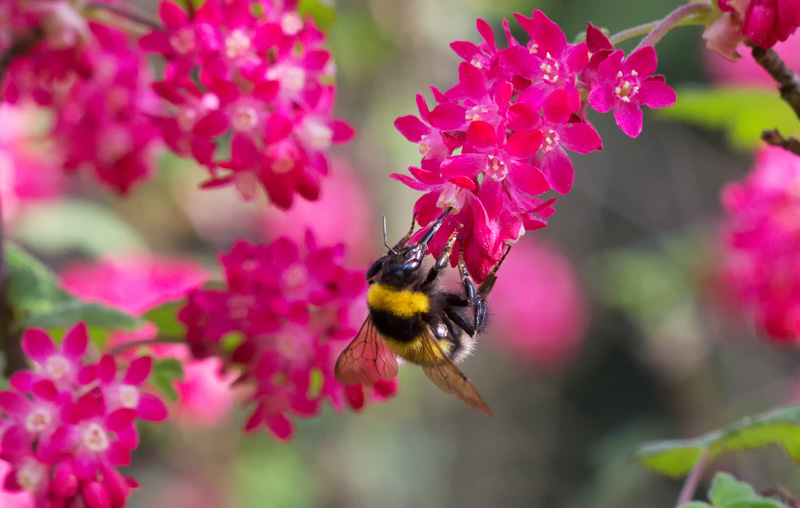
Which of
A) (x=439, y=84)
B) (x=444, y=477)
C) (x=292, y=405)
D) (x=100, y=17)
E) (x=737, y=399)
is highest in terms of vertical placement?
(x=100, y=17)

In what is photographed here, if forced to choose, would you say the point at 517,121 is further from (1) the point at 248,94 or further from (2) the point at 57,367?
(2) the point at 57,367

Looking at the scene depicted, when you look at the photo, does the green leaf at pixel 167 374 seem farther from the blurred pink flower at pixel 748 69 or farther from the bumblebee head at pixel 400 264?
the blurred pink flower at pixel 748 69

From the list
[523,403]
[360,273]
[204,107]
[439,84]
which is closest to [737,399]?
[523,403]

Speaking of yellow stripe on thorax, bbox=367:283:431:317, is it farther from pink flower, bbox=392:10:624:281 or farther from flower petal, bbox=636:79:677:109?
flower petal, bbox=636:79:677:109

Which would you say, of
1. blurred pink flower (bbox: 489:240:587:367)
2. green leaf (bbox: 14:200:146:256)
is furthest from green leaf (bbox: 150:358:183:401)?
blurred pink flower (bbox: 489:240:587:367)

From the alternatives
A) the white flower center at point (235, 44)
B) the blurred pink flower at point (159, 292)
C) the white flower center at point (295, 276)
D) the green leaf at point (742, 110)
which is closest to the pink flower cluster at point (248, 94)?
the white flower center at point (235, 44)

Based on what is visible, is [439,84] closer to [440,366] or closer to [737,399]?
[737,399]
